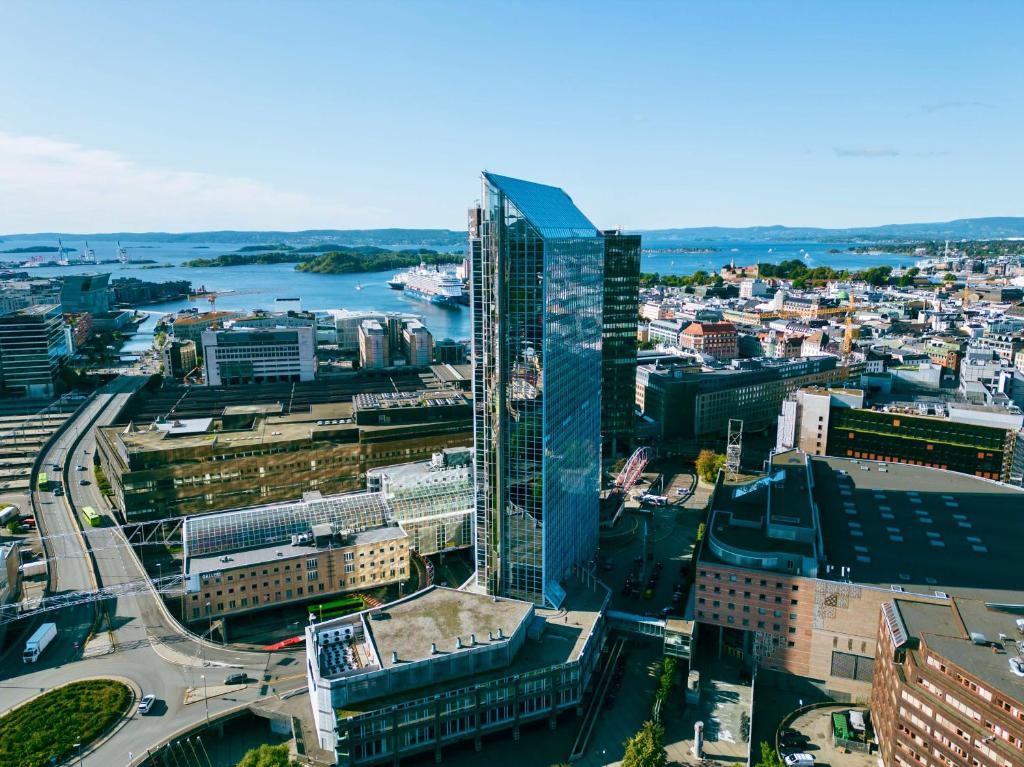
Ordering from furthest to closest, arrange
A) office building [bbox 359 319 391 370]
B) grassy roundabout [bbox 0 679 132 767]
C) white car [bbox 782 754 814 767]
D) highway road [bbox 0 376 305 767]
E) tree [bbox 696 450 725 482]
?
office building [bbox 359 319 391 370]
tree [bbox 696 450 725 482]
highway road [bbox 0 376 305 767]
white car [bbox 782 754 814 767]
grassy roundabout [bbox 0 679 132 767]

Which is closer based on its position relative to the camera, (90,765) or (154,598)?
(90,765)

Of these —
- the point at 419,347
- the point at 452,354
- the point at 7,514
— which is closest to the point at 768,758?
the point at 7,514

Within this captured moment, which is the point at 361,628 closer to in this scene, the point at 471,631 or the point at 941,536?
the point at 471,631

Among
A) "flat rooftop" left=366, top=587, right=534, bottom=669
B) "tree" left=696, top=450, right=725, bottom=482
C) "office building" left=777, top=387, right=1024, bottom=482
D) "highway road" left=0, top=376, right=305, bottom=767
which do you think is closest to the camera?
"flat rooftop" left=366, top=587, right=534, bottom=669

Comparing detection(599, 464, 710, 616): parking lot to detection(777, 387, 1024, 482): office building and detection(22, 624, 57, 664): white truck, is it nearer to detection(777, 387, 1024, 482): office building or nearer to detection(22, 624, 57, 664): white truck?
detection(777, 387, 1024, 482): office building

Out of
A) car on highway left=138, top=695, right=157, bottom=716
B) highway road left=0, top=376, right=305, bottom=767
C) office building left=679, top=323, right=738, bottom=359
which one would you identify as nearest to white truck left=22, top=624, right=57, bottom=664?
highway road left=0, top=376, right=305, bottom=767

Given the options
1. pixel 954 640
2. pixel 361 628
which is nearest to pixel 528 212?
pixel 361 628

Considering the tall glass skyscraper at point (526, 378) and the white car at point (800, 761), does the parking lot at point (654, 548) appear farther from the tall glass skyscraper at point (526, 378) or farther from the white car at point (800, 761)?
the white car at point (800, 761)

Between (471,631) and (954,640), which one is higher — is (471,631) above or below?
below
